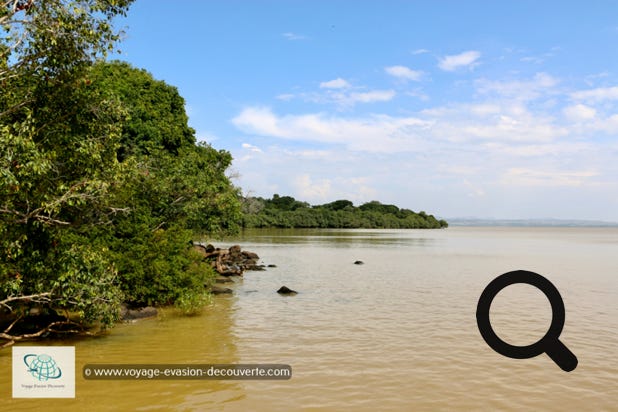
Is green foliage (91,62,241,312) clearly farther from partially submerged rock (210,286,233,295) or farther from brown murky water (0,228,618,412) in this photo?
brown murky water (0,228,618,412)

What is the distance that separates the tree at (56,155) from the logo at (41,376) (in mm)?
1735

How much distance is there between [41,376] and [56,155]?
516cm

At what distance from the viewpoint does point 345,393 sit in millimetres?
12422

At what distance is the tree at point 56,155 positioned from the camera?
12203 millimetres

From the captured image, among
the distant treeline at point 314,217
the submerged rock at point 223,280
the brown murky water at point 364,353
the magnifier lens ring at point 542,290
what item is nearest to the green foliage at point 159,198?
the brown murky water at point 364,353

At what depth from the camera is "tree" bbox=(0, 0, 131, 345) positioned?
40.0 feet

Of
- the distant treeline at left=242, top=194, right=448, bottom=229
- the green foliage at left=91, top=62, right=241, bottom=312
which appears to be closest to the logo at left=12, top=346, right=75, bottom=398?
the green foliage at left=91, top=62, right=241, bottom=312

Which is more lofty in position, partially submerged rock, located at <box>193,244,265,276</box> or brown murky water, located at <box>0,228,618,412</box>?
partially submerged rock, located at <box>193,244,265,276</box>

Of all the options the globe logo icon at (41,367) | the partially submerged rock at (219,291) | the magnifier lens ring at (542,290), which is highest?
the magnifier lens ring at (542,290)

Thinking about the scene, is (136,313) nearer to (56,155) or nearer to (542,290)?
(56,155)

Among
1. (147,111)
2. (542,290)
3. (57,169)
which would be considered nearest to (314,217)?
(147,111)

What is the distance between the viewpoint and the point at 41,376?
1180cm

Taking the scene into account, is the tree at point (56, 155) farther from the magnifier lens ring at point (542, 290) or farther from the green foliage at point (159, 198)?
the magnifier lens ring at point (542, 290)

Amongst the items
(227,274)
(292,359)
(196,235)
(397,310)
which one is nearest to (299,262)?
(227,274)
